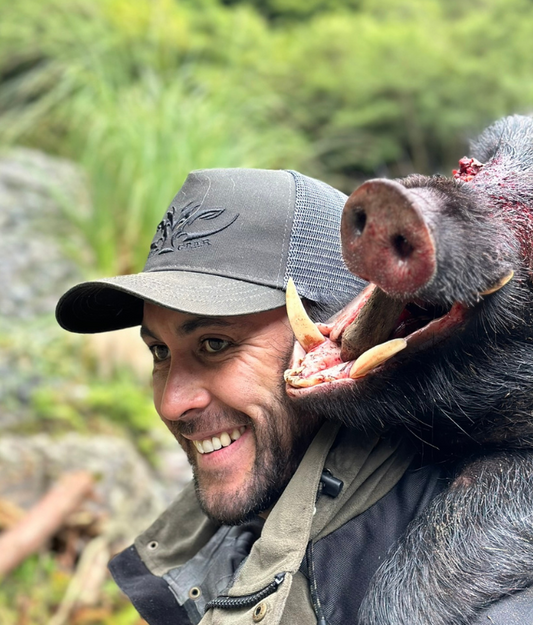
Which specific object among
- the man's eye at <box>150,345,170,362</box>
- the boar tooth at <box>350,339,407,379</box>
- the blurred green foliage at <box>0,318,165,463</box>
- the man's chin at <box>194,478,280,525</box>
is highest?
the boar tooth at <box>350,339,407,379</box>

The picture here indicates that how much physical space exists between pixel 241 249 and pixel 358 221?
0.44m

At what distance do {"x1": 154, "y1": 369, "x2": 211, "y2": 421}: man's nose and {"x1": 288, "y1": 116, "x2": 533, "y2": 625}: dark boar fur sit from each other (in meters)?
0.23

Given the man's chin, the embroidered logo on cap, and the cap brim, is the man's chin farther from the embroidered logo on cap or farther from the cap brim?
the embroidered logo on cap

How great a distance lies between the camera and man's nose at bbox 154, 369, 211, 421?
1648mm

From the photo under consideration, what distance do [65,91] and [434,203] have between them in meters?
5.53

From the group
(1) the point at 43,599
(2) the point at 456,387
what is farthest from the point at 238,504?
(1) the point at 43,599

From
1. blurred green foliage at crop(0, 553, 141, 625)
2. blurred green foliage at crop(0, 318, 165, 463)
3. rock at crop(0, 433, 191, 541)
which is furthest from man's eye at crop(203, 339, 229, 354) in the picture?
blurred green foliage at crop(0, 318, 165, 463)

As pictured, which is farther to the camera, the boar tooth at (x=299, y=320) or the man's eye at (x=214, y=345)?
A: the man's eye at (x=214, y=345)

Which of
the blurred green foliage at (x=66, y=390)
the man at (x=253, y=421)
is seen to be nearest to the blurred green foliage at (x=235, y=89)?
the blurred green foliage at (x=66, y=390)

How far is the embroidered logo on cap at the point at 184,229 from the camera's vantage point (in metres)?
1.70

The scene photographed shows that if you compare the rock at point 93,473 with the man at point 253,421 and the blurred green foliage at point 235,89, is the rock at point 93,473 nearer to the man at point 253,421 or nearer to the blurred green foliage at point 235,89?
the blurred green foliage at point 235,89

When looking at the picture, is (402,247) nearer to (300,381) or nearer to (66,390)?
(300,381)

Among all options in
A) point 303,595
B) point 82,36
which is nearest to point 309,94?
point 82,36

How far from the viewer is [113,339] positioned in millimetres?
4598
